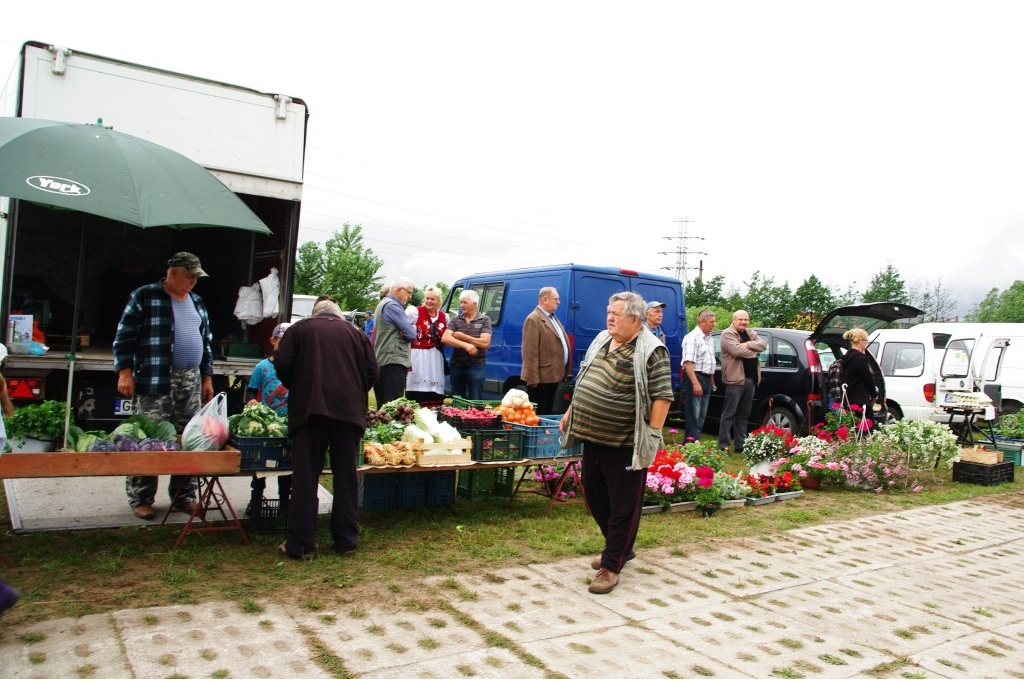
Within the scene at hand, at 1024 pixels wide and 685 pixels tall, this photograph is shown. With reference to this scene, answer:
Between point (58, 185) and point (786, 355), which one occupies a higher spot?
point (58, 185)

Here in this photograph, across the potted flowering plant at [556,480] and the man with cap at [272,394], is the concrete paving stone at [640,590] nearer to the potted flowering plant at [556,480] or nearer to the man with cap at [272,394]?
the potted flowering plant at [556,480]

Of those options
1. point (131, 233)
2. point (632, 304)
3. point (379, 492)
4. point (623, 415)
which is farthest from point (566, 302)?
point (131, 233)

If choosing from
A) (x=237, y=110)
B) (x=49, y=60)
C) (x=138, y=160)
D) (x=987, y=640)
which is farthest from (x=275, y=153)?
(x=987, y=640)

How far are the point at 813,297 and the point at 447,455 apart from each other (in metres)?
30.8

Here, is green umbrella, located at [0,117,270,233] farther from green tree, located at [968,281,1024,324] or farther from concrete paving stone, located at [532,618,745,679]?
green tree, located at [968,281,1024,324]

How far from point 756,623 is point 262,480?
3.52 m

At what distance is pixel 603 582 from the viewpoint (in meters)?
4.66

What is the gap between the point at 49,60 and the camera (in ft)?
21.3

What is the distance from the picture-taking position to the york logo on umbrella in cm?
416

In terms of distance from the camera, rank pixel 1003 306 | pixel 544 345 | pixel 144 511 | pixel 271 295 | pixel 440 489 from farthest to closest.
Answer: pixel 1003 306, pixel 544 345, pixel 271 295, pixel 440 489, pixel 144 511

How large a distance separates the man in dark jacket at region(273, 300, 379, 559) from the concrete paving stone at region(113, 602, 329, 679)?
35.0 inches

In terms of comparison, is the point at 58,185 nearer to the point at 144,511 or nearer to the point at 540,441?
the point at 144,511

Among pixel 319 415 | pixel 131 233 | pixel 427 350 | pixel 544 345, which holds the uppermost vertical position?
pixel 131 233

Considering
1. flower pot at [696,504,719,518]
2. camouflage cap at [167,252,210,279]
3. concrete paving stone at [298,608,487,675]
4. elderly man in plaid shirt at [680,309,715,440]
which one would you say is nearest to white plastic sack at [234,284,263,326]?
camouflage cap at [167,252,210,279]
